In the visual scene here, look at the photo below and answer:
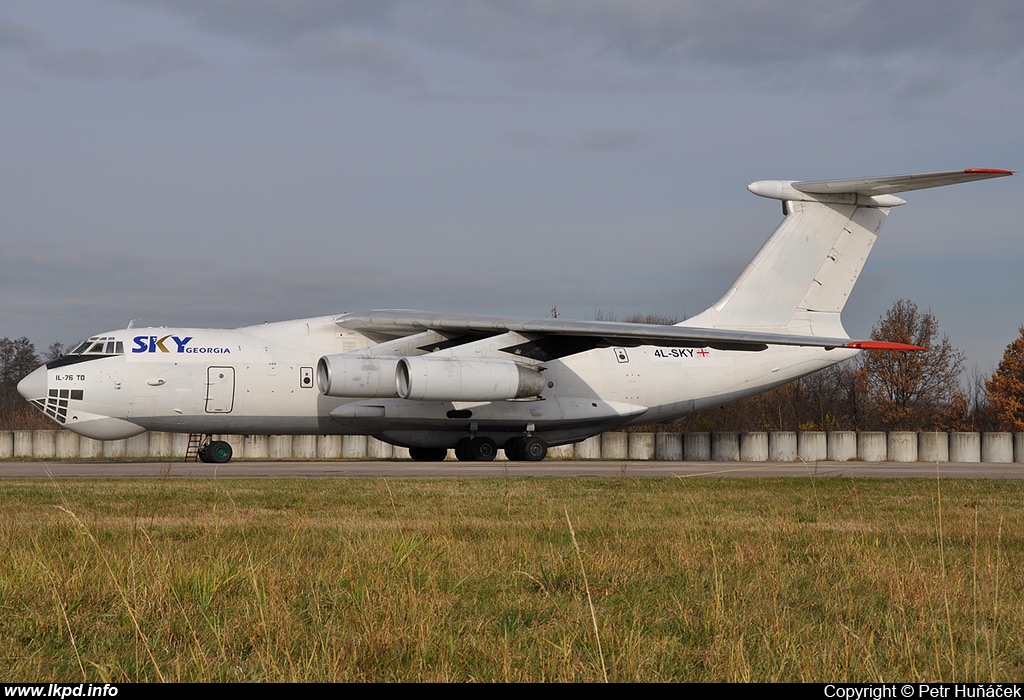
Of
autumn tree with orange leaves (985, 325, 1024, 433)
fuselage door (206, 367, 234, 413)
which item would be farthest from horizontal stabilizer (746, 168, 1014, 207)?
autumn tree with orange leaves (985, 325, 1024, 433)

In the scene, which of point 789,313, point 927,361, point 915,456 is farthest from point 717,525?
point 927,361

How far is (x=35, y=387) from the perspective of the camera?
2005cm

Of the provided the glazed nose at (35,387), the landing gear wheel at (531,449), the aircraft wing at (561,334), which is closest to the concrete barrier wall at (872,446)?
the aircraft wing at (561,334)

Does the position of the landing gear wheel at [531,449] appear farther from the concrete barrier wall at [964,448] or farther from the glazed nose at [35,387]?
the concrete barrier wall at [964,448]

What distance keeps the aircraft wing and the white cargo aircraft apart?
4cm

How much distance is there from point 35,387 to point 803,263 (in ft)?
54.4

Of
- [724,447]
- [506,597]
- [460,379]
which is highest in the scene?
[460,379]

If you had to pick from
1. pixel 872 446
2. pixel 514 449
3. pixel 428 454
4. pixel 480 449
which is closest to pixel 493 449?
pixel 480 449

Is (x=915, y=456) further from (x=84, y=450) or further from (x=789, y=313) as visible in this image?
(x=84, y=450)

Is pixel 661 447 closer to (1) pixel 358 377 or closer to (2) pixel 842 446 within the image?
(2) pixel 842 446

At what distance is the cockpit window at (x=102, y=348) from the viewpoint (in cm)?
2045

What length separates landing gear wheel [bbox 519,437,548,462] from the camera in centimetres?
2291

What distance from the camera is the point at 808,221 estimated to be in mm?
23938

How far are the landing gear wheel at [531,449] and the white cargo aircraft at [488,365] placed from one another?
0.03 metres
